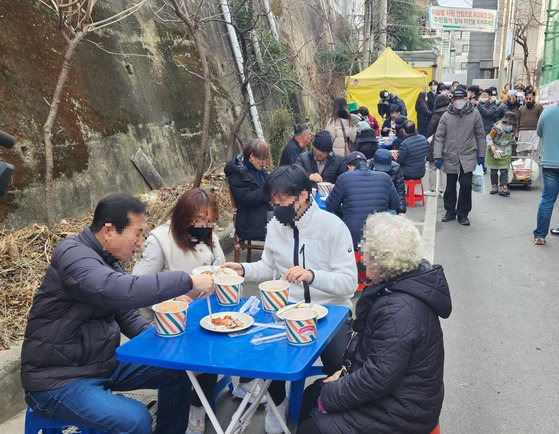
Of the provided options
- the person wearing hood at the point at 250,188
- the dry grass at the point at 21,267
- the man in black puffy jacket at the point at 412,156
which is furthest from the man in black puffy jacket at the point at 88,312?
the man in black puffy jacket at the point at 412,156

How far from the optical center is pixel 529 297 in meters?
5.21

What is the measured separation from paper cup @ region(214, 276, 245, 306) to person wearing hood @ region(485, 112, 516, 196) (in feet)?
25.8

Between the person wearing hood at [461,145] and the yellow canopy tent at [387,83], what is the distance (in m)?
7.44

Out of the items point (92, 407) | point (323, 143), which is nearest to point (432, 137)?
point (323, 143)

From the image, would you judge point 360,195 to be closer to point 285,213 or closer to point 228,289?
point 285,213

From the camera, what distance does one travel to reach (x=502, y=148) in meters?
9.52

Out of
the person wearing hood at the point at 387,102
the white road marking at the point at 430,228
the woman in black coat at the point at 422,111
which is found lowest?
the white road marking at the point at 430,228

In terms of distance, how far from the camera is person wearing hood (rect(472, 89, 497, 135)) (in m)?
13.0

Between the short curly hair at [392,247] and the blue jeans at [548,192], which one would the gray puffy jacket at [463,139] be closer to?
the blue jeans at [548,192]

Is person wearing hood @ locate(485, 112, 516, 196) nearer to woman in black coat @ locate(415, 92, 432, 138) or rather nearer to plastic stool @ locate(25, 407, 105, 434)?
woman in black coat @ locate(415, 92, 432, 138)

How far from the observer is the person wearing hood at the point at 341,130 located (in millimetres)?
8508

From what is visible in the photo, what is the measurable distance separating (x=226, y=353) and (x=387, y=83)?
45.6ft

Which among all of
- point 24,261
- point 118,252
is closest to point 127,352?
point 118,252

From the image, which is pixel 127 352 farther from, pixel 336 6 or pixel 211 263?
pixel 336 6
